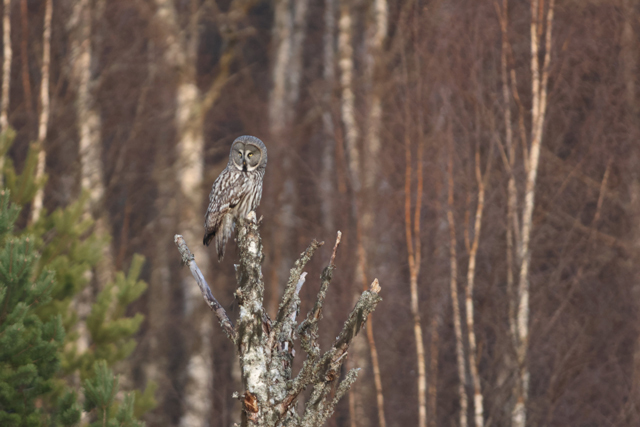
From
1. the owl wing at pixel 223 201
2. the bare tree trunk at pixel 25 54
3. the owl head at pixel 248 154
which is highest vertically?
the bare tree trunk at pixel 25 54

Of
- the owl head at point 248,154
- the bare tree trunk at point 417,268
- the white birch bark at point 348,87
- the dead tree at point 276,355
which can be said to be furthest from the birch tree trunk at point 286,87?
the dead tree at point 276,355

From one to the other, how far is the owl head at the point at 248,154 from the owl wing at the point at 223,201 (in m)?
0.09

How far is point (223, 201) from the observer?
5.73m

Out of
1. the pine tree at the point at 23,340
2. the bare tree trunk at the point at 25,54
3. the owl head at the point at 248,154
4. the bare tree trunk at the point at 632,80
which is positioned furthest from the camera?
the bare tree trunk at the point at 25,54

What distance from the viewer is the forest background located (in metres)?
8.14

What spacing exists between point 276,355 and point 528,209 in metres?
4.81

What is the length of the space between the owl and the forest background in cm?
25

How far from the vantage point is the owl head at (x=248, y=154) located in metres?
5.84

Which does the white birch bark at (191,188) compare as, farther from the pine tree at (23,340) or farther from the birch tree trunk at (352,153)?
the pine tree at (23,340)

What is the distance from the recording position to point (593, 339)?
9.33 meters

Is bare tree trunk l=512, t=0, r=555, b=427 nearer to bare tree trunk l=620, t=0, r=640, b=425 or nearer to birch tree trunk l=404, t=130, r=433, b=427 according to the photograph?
birch tree trunk l=404, t=130, r=433, b=427

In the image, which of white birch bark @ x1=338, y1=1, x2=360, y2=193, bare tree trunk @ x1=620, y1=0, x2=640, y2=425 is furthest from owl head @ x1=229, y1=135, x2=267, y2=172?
bare tree trunk @ x1=620, y1=0, x2=640, y2=425

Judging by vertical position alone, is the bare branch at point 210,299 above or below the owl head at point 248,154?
below

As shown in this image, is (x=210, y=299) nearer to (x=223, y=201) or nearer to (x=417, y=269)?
(x=223, y=201)
